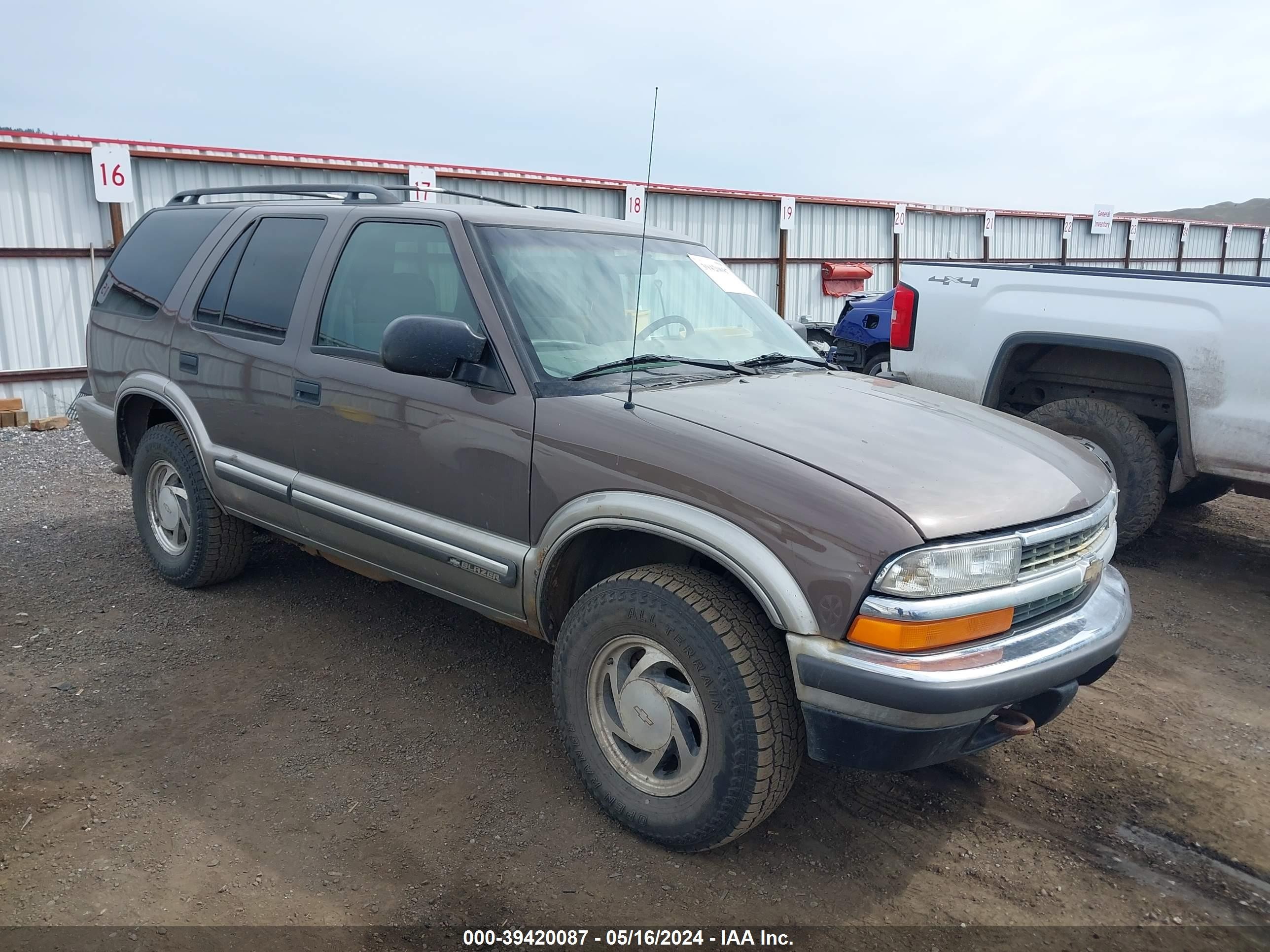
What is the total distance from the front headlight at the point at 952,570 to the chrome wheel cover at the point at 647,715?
2.18 ft

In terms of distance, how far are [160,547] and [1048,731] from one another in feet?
14.3

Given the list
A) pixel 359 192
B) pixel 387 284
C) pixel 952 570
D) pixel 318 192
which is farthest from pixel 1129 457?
pixel 318 192

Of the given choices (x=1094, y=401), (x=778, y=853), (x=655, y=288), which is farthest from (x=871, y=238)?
(x=778, y=853)

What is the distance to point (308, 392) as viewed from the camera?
3.89m

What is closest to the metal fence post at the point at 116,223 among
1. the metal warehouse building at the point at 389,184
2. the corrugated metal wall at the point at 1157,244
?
the metal warehouse building at the point at 389,184

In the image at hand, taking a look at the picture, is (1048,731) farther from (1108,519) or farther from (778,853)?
(778,853)

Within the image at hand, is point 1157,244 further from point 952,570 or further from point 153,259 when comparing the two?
point 952,570

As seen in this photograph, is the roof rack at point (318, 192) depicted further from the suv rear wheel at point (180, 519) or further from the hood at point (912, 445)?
the hood at point (912, 445)

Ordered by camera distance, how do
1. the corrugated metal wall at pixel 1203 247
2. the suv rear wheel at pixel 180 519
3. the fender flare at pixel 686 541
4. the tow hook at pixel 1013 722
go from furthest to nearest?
the corrugated metal wall at pixel 1203 247
the suv rear wheel at pixel 180 519
the tow hook at pixel 1013 722
the fender flare at pixel 686 541

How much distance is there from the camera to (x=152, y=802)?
3146mm

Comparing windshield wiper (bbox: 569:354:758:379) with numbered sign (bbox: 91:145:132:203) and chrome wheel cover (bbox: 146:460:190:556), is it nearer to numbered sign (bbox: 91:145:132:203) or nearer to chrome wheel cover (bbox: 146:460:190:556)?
chrome wheel cover (bbox: 146:460:190:556)

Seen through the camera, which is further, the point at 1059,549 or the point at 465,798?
the point at 465,798

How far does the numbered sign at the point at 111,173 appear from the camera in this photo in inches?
412

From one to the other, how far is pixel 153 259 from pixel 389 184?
344 inches
